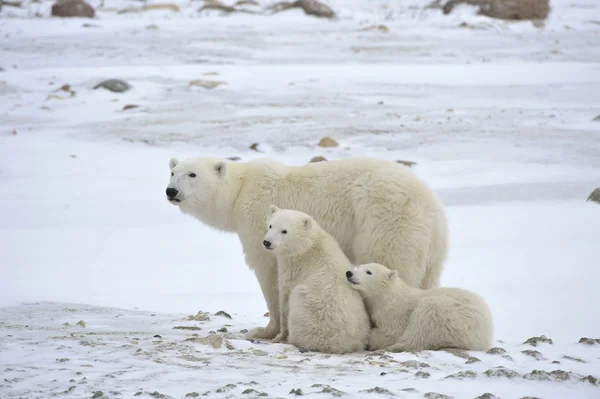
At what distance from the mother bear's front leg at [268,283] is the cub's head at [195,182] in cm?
67

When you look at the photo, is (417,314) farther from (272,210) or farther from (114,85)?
(114,85)

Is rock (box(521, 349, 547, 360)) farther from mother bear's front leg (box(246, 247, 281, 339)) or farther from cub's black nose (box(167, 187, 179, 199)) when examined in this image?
cub's black nose (box(167, 187, 179, 199))

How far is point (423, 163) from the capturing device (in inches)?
490

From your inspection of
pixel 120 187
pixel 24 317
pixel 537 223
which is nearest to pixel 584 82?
pixel 537 223

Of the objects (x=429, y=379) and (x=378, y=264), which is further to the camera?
(x=378, y=264)

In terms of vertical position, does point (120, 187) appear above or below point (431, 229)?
below

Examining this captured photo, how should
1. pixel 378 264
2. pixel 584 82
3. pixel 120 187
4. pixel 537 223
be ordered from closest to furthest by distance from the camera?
pixel 378 264 < pixel 537 223 < pixel 120 187 < pixel 584 82

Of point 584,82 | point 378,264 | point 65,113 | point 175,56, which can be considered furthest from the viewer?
point 175,56

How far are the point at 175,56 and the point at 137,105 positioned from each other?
4848 mm

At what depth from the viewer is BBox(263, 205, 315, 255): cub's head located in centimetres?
591

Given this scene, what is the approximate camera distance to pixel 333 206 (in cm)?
642

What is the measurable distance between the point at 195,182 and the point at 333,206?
1224 millimetres

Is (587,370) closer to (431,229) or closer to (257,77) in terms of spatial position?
(431,229)

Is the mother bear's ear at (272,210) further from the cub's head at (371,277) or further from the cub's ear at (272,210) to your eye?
the cub's head at (371,277)
